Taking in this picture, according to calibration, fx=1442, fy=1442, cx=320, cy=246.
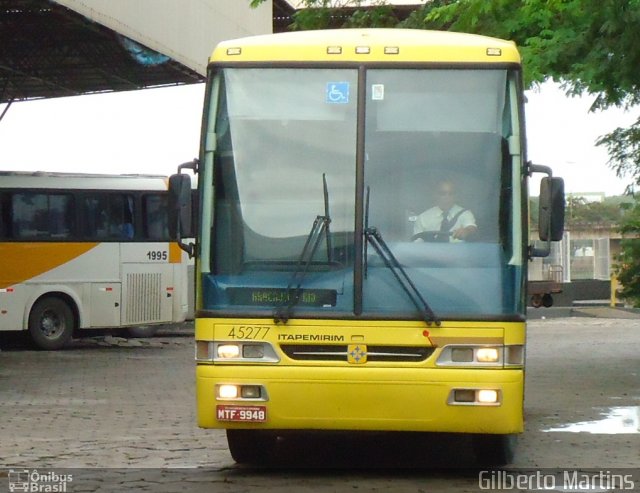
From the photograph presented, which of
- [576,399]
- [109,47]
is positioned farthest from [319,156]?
[109,47]

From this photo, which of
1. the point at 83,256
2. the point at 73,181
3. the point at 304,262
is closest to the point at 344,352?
the point at 304,262

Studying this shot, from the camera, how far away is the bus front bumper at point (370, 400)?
993cm

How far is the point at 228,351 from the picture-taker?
10.2 metres

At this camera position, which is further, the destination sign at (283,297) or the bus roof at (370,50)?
the bus roof at (370,50)

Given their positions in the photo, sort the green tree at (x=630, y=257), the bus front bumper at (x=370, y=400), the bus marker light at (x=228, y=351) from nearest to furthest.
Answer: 1. the bus front bumper at (x=370, y=400)
2. the bus marker light at (x=228, y=351)
3. the green tree at (x=630, y=257)

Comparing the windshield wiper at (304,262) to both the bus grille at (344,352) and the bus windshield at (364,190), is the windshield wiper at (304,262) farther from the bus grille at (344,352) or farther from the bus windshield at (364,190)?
the bus grille at (344,352)

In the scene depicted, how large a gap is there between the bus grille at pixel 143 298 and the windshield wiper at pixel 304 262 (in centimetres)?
1836

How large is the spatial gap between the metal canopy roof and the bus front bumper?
16.0 metres

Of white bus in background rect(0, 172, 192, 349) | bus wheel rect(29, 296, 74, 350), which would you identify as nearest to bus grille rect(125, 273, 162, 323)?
white bus in background rect(0, 172, 192, 349)

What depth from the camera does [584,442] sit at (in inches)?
506

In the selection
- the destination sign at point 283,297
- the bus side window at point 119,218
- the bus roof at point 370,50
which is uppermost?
the bus roof at point 370,50

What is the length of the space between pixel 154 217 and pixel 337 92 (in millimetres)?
18341

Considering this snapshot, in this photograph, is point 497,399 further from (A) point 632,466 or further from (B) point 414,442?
(B) point 414,442

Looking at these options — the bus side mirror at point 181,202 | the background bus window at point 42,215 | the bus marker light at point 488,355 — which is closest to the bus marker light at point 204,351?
the bus side mirror at point 181,202
